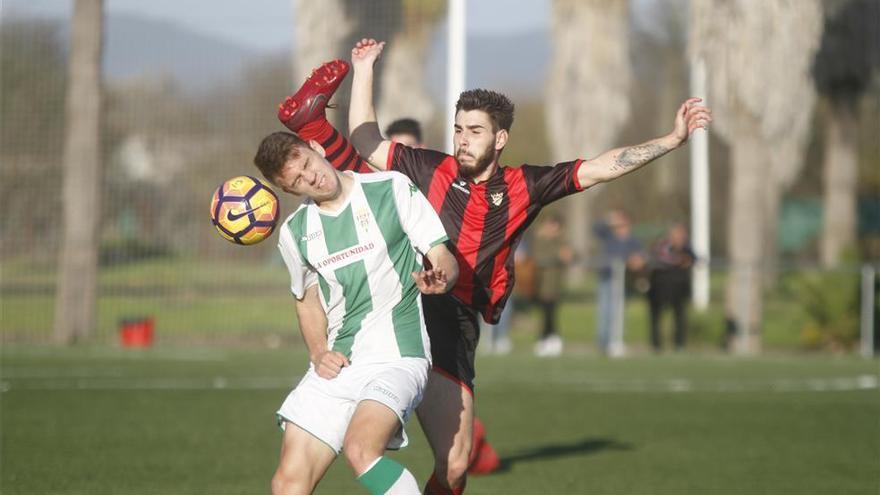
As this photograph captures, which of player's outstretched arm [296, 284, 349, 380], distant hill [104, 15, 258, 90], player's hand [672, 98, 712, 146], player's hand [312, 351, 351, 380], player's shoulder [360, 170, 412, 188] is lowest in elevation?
player's hand [312, 351, 351, 380]

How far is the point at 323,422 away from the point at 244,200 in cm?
104

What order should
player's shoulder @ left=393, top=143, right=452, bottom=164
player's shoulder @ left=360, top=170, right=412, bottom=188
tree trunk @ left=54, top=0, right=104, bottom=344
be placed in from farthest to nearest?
tree trunk @ left=54, top=0, right=104, bottom=344 < player's shoulder @ left=393, top=143, right=452, bottom=164 < player's shoulder @ left=360, top=170, right=412, bottom=188

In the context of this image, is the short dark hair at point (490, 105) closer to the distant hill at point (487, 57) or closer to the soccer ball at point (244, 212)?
the soccer ball at point (244, 212)

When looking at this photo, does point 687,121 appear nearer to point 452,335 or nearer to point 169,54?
point 452,335

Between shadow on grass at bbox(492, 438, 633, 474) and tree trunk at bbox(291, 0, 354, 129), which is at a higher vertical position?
tree trunk at bbox(291, 0, 354, 129)

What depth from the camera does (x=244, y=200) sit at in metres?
6.00

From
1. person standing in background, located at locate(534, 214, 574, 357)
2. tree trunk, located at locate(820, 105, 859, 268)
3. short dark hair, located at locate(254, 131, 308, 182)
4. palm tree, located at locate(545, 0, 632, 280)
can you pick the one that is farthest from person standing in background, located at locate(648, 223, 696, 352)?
short dark hair, located at locate(254, 131, 308, 182)

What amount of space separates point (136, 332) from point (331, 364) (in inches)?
609

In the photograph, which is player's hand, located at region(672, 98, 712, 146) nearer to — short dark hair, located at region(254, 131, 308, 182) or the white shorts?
the white shorts

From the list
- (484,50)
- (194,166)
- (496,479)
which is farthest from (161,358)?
(496,479)

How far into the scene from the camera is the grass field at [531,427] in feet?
27.8

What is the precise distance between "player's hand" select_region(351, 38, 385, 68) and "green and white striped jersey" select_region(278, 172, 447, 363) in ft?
4.44

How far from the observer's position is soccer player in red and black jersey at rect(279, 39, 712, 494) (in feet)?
21.7

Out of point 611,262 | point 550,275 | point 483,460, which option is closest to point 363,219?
point 483,460
